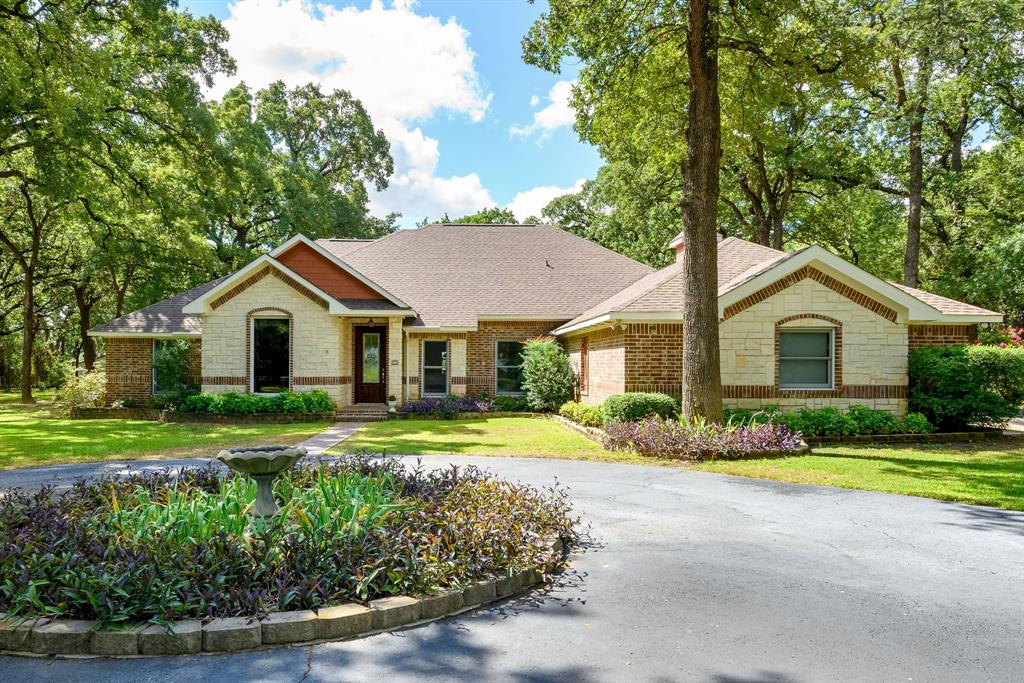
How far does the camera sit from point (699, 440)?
1183 cm

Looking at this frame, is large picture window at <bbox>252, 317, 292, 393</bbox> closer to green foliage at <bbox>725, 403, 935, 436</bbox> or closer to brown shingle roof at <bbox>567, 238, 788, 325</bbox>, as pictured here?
brown shingle roof at <bbox>567, 238, 788, 325</bbox>

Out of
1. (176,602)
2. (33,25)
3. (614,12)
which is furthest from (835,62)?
(33,25)

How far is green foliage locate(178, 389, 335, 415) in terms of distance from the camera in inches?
719

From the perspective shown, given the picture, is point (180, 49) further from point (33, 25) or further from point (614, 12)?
point (614, 12)

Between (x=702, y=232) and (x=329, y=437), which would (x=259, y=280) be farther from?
(x=702, y=232)

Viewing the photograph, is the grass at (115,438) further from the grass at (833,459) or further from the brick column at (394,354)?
the brick column at (394,354)

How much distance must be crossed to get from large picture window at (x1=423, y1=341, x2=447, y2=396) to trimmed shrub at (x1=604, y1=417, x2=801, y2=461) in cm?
993

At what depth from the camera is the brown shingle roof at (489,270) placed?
2236 cm

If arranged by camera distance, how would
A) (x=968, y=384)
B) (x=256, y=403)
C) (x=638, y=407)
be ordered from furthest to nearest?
(x=256, y=403) → (x=968, y=384) → (x=638, y=407)

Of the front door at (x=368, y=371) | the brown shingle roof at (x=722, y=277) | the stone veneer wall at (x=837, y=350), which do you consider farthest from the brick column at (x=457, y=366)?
the stone veneer wall at (x=837, y=350)

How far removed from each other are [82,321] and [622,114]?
Result: 100ft

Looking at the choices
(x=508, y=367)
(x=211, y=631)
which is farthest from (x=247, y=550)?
(x=508, y=367)

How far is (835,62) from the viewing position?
571 inches

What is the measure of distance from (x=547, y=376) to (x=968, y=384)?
11030mm
